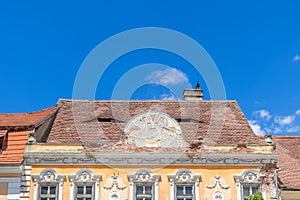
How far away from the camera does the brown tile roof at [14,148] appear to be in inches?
698

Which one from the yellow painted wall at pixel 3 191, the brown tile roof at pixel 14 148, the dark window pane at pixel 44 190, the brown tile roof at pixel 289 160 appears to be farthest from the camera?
the brown tile roof at pixel 289 160

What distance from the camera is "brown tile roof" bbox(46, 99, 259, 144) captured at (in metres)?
19.6

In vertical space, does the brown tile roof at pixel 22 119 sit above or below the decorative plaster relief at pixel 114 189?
above

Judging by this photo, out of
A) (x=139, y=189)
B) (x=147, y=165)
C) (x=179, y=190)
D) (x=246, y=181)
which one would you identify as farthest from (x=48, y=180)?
(x=246, y=181)

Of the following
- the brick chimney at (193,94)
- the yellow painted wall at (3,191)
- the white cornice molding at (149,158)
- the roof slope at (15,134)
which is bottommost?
the yellow painted wall at (3,191)

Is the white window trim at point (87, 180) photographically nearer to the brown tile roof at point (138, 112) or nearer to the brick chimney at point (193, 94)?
the brown tile roof at point (138, 112)

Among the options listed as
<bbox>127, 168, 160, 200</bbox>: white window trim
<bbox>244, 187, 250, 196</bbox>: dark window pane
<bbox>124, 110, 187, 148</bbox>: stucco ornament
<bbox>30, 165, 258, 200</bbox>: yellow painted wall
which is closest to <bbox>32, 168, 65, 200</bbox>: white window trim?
<bbox>30, 165, 258, 200</bbox>: yellow painted wall

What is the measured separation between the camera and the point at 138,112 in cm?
2109

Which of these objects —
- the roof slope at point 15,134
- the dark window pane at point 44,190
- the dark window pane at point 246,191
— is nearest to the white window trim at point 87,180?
the dark window pane at point 44,190

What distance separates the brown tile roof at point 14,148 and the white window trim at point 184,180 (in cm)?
574

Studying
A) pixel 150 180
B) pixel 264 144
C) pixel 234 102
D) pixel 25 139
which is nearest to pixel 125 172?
pixel 150 180

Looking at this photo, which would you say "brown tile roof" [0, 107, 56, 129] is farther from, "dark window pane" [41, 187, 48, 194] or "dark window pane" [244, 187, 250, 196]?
"dark window pane" [244, 187, 250, 196]

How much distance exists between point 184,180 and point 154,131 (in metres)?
2.31

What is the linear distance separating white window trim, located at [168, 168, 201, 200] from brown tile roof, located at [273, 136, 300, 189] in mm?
3371
